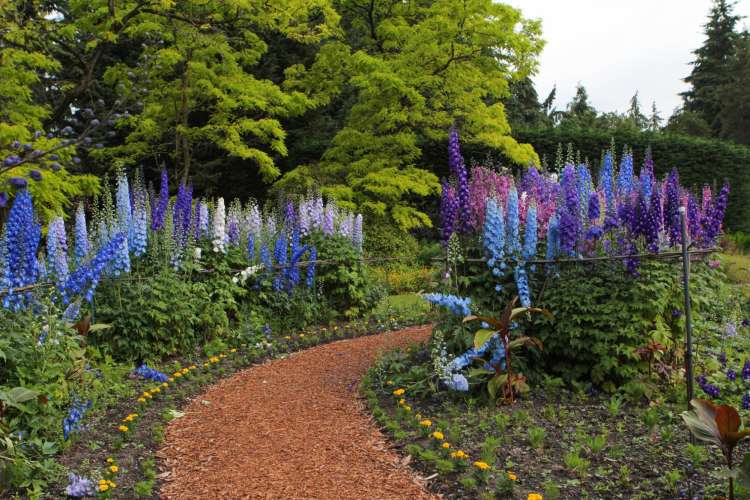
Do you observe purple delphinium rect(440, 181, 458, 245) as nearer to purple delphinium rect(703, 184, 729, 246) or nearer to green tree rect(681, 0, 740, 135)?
purple delphinium rect(703, 184, 729, 246)

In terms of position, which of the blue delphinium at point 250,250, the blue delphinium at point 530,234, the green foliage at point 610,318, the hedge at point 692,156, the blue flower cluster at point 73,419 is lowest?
the blue flower cluster at point 73,419

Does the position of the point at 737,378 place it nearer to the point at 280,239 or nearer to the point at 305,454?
the point at 305,454

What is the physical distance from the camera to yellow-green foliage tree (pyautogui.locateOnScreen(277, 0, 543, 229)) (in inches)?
508

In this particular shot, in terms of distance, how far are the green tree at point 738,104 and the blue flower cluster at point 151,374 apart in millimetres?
24914

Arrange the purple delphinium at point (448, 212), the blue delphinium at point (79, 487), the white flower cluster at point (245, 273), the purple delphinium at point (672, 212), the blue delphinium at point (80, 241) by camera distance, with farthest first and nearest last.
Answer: the white flower cluster at point (245, 273) → the blue delphinium at point (80, 241) → the purple delphinium at point (448, 212) → the purple delphinium at point (672, 212) → the blue delphinium at point (79, 487)

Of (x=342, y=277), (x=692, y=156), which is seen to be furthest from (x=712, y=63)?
(x=342, y=277)

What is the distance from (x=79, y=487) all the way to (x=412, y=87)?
11432 mm

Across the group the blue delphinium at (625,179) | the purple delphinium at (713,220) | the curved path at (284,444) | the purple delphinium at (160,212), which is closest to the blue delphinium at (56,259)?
the purple delphinium at (160,212)

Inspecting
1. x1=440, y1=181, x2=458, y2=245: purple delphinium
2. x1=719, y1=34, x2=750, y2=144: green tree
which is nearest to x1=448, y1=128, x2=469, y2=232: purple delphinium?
x1=440, y1=181, x2=458, y2=245: purple delphinium

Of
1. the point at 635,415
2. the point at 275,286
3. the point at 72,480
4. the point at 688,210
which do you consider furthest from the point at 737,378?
the point at 275,286

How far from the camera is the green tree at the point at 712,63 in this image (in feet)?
92.5

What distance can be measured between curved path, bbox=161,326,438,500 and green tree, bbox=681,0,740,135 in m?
28.4

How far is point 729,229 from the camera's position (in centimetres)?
1512

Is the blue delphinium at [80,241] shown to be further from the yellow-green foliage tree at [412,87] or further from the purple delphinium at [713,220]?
the yellow-green foliage tree at [412,87]
